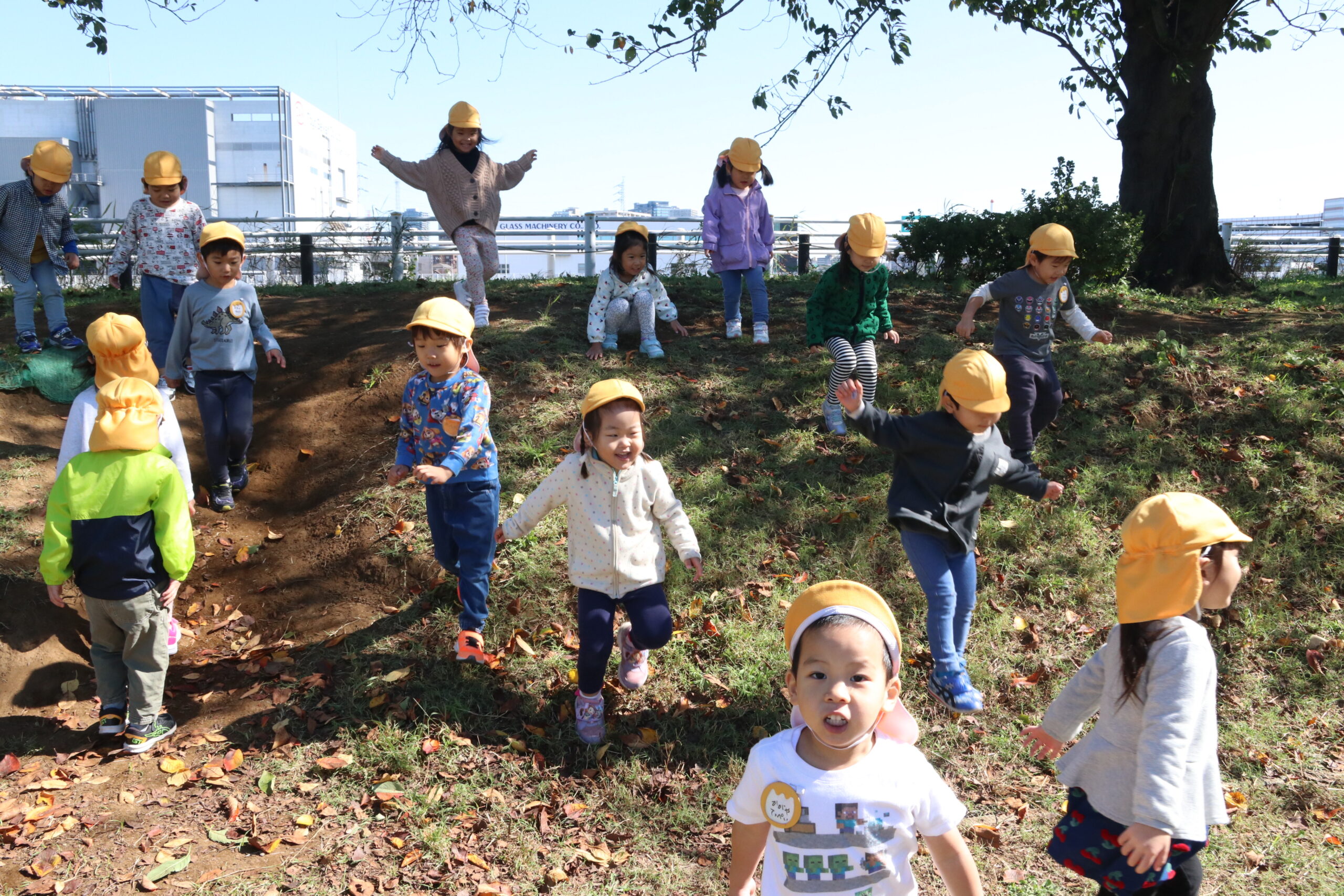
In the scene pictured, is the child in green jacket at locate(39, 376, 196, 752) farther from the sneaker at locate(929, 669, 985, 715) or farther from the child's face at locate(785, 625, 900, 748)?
the sneaker at locate(929, 669, 985, 715)

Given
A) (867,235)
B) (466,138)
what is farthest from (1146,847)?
(466,138)

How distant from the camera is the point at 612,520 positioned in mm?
4465

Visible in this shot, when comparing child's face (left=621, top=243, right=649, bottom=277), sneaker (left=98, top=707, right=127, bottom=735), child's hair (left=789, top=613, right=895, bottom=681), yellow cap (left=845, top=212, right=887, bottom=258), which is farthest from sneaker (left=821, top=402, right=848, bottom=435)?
child's hair (left=789, top=613, right=895, bottom=681)

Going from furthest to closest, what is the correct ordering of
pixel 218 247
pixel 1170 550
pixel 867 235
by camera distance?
1. pixel 867 235
2. pixel 218 247
3. pixel 1170 550

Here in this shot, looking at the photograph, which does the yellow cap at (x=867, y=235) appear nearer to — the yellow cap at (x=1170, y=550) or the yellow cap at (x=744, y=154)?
the yellow cap at (x=744, y=154)

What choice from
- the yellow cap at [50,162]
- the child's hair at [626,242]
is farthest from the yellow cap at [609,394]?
the yellow cap at [50,162]

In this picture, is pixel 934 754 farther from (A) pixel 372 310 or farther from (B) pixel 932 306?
(A) pixel 372 310

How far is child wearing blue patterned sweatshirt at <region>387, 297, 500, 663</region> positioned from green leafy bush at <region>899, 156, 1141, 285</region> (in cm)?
780

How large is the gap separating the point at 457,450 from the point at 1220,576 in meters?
3.31

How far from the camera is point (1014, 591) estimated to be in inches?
241

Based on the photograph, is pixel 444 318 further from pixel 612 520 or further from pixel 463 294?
pixel 463 294

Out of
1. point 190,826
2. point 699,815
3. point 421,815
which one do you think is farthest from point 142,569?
point 699,815

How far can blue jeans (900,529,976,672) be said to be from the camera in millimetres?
4680

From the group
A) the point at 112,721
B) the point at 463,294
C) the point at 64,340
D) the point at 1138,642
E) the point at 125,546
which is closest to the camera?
the point at 1138,642
